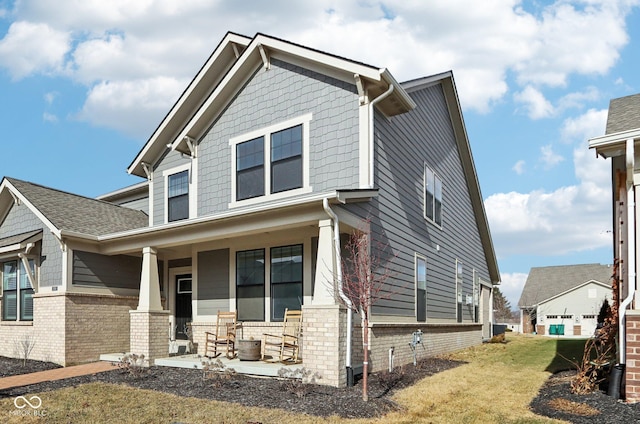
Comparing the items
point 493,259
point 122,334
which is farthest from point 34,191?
point 493,259

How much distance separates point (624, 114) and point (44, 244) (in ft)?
45.2

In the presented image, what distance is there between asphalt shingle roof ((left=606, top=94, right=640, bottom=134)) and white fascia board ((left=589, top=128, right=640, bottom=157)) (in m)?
0.23

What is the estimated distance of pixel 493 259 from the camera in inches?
957

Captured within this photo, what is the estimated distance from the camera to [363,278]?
9.11 m

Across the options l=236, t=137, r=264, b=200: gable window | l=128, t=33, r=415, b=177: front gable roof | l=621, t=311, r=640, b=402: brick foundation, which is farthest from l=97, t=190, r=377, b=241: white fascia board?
l=621, t=311, r=640, b=402: brick foundation

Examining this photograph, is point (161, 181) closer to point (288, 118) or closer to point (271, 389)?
point (288, 118)

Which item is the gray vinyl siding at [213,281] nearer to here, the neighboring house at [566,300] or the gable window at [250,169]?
the gable window at [250,169]

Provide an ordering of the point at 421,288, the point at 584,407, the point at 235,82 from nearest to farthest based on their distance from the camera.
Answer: the point at 584,407
the point at 235,82
the point at 421,288

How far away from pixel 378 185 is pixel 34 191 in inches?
402

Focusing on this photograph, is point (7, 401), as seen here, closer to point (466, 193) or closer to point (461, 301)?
point (461, 301)

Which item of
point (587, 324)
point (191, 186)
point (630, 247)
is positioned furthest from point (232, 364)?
point (587, 324)

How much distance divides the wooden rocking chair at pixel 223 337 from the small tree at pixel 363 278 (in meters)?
3.47

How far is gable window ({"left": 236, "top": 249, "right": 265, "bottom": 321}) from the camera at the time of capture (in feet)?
42.1

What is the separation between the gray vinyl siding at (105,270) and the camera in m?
13.7
